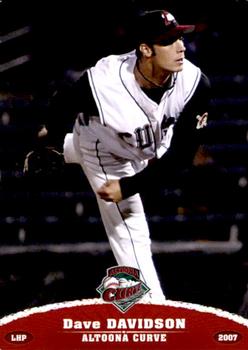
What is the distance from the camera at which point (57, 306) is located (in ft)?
9.60

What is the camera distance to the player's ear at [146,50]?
278cm

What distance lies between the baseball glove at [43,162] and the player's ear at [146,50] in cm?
31

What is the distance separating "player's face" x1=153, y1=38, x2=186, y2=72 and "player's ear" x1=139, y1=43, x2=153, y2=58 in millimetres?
12

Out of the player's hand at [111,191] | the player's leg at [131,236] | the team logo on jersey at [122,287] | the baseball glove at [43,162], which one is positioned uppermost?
the baseball glove at [43,162]

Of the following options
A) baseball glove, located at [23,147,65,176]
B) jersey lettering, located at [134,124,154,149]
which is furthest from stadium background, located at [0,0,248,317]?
jersey lettering, located at [134,124,154,149]

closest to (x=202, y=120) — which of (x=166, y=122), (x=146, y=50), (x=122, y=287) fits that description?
(x=166, y=122)

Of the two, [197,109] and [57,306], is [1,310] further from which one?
[197,109]

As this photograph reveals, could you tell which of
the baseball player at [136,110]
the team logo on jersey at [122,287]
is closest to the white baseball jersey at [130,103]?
the baseball player at [136,110]

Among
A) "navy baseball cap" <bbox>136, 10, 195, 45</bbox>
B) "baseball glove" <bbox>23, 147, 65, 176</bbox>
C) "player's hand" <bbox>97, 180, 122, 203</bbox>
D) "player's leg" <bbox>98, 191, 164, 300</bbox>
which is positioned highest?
"navy baseball cap" <bbox>136, 10, 195, 45</bbox>

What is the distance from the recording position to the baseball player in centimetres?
279

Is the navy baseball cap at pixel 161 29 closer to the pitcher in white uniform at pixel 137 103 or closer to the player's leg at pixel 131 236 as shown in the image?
the pitcher in white uniform at pixel 137 103

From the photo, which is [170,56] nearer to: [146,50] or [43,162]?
[146,50]

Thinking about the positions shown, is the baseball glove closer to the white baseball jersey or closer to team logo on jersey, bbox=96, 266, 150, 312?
the white baseball jersey

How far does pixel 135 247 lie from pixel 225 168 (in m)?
0.28
